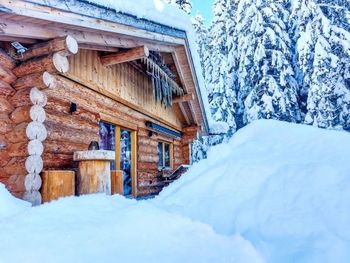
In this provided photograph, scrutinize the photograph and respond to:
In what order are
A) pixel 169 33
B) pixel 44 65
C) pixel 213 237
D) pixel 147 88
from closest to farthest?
1. pixel 213 237
2. pixel 44 65
3. pixel 169 33
4. pixel 147 88

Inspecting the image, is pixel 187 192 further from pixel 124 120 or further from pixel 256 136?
pixel 124 120

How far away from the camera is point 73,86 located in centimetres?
503

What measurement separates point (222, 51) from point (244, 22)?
12.5 feet

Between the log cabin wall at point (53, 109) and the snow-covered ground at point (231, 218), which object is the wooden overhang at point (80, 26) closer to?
the log cabin wall at point (53, 109)

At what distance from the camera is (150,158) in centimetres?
848

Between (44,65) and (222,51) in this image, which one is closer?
(44,65)

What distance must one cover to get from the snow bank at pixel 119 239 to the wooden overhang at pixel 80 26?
7.01 feet

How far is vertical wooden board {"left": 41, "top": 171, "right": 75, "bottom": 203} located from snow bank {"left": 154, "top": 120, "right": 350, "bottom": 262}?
187 centimetres

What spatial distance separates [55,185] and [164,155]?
22.8ft

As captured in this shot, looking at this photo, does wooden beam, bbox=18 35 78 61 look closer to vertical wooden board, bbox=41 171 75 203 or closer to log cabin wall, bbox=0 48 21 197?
log cabin wall, bbox=0 48 21 197

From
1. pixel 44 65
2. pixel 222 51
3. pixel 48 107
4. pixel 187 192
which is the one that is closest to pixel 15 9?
pixel 44 65

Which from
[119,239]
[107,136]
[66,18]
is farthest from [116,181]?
[119,239]

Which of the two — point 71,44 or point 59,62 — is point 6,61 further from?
point 71,44

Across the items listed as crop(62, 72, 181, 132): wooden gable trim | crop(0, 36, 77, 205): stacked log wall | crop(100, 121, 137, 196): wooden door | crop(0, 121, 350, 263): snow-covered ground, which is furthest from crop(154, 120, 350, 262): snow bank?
crop(100, 121, 137, 196): wooden door
